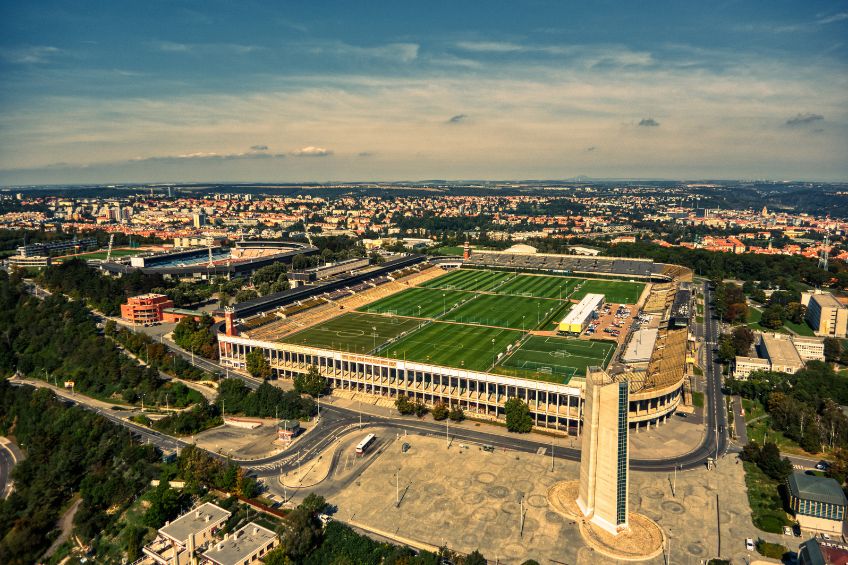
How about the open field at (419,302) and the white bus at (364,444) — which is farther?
the open field at (419,302)

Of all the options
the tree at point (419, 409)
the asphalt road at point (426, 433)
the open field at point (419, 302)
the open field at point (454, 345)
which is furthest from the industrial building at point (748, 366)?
the open field at point (419, 302)

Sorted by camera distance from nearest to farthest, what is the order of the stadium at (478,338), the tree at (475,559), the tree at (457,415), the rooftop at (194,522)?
1. the tree at (475,559)
2. the rooftop at (194,522)
3. the tree at (457,415)
4. the stadium at (478,338)

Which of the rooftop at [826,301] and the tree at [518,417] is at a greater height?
the rooftop at [826,301]

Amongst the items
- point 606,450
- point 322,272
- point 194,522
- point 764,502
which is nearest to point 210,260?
point 322,272

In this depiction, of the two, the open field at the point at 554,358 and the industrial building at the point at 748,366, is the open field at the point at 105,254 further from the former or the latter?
the industrial building at the point at 748,366

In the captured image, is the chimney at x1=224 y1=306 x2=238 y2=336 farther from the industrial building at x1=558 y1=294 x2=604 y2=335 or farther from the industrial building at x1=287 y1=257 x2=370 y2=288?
the industrial building at x1=558 y1=294 x2=604 y2=335

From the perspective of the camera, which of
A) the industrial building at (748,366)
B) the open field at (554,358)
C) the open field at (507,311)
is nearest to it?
the open field at (554,358)

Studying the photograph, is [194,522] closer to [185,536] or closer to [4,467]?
[185,536]

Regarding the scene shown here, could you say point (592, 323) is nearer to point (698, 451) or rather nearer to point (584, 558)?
point (698, 451)
